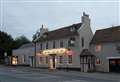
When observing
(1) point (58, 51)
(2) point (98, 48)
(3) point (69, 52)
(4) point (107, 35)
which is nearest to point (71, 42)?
(3) point (69, 52)

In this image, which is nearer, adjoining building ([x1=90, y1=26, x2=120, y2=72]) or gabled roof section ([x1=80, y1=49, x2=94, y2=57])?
adjoining building ([x1=90, y1=26, x2=120, y2=72])

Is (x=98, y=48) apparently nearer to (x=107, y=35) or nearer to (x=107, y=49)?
(x=107, y=49)

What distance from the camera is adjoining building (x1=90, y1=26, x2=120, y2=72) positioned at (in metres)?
42.7

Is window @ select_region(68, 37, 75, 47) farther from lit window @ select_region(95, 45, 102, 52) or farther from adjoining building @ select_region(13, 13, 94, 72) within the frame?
lit window @ select_region(95, 45, 102, 52)

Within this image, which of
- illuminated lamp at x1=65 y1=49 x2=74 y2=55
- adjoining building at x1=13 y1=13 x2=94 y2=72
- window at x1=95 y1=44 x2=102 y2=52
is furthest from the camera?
illuminated lamp at x1=65 y1=49 x2=74 y2=55

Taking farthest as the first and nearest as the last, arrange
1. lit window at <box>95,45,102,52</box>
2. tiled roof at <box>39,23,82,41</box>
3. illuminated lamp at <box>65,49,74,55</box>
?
tiled roof at <box>39,23,82,41</box> → illuminated lamp at <box>65,49,74,55</box> → lit window at <box>95,45,102,52</box>

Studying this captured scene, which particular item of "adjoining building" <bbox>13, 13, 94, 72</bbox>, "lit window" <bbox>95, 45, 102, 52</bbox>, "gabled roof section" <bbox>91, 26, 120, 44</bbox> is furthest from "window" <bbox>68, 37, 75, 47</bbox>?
"lit window" <bbox>95, 45, 102, 52</bbox>

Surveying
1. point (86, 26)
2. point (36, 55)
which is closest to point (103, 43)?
point (86, 26)

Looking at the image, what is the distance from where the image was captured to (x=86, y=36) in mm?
49031

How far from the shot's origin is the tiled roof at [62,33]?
49.2m

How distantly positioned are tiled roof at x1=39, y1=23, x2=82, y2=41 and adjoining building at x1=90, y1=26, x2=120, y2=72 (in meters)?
3.56

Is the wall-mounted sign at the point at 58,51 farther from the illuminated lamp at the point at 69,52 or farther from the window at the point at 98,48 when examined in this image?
the window at the point at 98,48

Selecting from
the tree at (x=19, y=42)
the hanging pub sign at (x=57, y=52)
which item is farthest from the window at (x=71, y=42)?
the tree at (x=19, y=42)

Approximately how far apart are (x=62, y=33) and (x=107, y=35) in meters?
9.76
